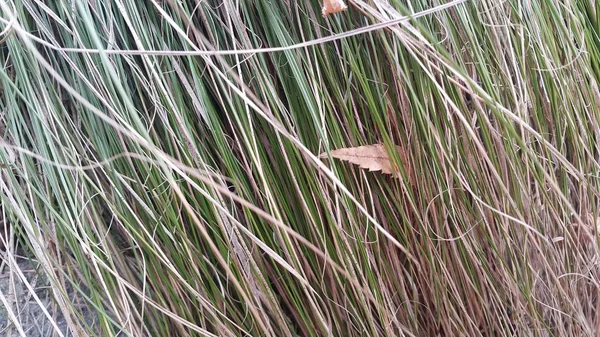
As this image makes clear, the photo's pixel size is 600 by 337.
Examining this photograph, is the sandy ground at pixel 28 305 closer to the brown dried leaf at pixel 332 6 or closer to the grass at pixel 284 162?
the grass at pixel 284 162

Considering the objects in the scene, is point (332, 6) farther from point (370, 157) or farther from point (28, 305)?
point (28, 305)

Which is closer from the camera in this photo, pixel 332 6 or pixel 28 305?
pixel 332 6

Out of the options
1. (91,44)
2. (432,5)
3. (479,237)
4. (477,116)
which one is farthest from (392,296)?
(91,44)

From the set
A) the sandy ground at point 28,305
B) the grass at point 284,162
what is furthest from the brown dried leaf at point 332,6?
the sandy ground at point 28,305

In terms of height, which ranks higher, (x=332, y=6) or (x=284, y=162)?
(x=332, y=6)

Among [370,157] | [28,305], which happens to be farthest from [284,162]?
[28,305]

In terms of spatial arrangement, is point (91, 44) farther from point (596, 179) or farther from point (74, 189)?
point (596, 179)
